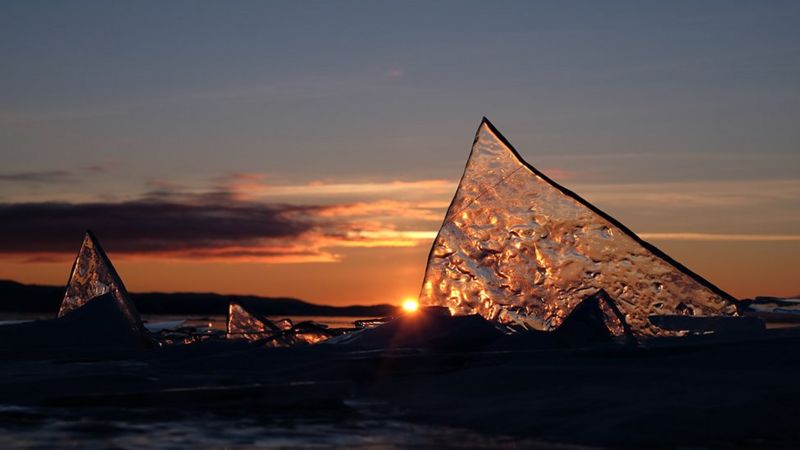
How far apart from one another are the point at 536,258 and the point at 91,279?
24.7ft

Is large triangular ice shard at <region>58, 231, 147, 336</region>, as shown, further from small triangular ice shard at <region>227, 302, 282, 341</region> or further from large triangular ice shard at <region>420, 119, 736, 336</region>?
large triangular ice shard at <region>420, 119, 736, 336</region>

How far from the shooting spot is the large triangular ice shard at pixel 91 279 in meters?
14.9

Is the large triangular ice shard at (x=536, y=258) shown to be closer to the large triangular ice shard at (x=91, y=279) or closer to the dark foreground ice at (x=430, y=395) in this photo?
the dark foreground ice at (x=430, y=395)

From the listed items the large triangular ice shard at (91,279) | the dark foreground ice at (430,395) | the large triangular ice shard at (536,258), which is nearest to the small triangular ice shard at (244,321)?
the large triangular ice shard at (91,279)

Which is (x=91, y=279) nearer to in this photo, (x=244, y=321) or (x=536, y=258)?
(x=244, y=321)

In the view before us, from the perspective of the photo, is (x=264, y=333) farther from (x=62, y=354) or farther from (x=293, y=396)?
(x=293, y=396)

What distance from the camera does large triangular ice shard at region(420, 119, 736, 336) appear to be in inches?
442

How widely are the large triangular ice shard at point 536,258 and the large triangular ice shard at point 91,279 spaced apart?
17.3ft

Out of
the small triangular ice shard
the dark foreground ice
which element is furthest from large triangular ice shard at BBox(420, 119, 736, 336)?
the small triangular ice shard

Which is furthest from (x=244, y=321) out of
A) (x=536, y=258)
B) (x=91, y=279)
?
(x=536, y=258)

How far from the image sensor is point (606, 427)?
544cm

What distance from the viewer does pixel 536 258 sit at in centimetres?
1171

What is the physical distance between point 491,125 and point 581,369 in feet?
18.2

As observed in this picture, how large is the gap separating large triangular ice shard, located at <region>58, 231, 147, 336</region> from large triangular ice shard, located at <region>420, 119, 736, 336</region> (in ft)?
17.3
